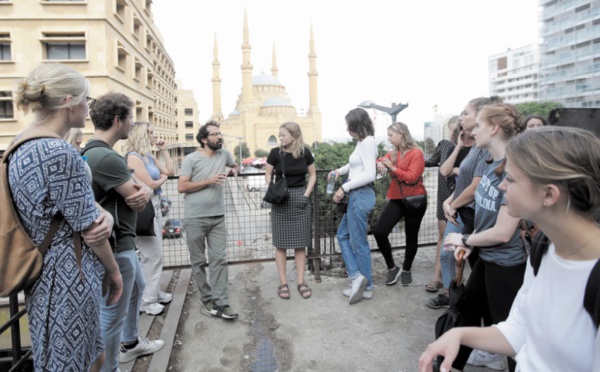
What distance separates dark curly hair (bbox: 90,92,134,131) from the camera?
8.24ft

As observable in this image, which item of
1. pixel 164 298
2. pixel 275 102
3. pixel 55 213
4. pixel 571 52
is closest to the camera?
pixel 55 213

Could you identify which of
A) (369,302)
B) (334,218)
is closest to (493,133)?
(369,302)

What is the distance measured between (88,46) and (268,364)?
31.1 meters

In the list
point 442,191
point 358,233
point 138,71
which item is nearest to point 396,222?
point 358,233

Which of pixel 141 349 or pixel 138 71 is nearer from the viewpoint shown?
pixel 141 349

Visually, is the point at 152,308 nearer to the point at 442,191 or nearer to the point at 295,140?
the point at 295,140

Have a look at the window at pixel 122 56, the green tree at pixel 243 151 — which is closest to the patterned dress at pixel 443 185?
the window at pixel 122 56

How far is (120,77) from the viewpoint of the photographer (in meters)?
30.2

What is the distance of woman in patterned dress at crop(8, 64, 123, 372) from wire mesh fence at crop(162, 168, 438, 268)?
9.41ft

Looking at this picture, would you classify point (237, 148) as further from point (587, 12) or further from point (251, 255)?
point (251, 255)

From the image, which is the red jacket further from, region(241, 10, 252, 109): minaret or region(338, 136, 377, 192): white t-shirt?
region(241, 10, 252, 109): minaret

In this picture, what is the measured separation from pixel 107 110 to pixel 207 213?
1.58 metres

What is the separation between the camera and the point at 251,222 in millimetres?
5219

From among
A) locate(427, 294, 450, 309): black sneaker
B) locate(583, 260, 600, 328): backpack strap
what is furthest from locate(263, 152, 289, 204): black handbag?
locate(583, 260, 600, 328): backpack strap
